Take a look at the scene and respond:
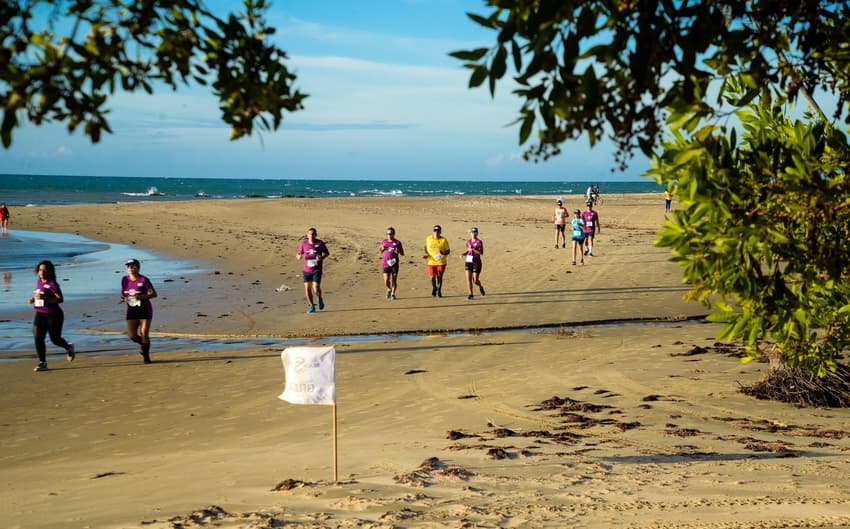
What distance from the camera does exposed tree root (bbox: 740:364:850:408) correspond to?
10.7m

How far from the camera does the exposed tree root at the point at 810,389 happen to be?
10695 millimetres

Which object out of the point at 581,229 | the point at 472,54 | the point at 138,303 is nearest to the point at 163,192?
the point at 581,229

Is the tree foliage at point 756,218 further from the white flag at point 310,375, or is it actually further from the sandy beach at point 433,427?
the white flag at point 310,375

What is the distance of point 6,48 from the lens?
147 inches

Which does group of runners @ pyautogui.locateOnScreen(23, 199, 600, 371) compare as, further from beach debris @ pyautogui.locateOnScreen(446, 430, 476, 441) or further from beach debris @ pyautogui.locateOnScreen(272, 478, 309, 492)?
beach debris @ pyautogui.locateOnScreen(272, 478, 309, 492)

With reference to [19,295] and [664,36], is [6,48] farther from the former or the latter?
[19,295]

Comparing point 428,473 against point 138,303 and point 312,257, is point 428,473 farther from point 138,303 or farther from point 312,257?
point 312,257

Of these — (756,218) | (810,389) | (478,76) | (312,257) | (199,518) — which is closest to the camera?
(478,76)

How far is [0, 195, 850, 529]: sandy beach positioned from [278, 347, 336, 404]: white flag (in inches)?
28.6

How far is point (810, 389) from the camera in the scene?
35.3 ft

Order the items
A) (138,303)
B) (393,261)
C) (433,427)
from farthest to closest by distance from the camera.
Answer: (393,261) < (138,303) < (433,427)

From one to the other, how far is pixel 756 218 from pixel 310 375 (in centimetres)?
393

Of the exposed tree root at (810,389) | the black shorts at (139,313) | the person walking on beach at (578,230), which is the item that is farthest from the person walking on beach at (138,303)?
the person walking on beach at (578,230)

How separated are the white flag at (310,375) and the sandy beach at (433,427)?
727mm
